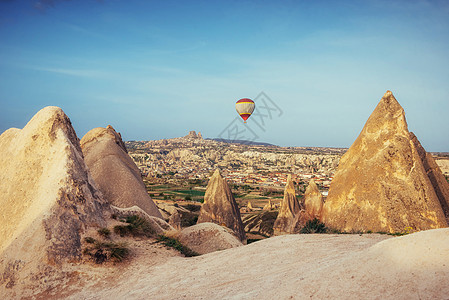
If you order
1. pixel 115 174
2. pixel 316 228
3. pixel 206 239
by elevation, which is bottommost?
pixel 206 239

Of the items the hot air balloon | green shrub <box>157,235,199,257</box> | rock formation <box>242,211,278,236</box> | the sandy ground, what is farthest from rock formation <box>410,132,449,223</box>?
the hot air balloon

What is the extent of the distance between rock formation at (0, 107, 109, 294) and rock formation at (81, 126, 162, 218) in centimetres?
354

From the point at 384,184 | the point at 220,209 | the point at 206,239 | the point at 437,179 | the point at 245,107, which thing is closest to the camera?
the point at 384,184

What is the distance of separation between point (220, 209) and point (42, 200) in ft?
45.1

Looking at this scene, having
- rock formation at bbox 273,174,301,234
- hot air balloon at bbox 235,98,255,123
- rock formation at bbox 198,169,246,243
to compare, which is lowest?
rock formation at bbox 273,174,301,234

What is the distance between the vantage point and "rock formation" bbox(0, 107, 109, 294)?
691 cm

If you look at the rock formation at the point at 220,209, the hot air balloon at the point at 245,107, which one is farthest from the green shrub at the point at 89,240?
the hot air balloon at the point at 245,107

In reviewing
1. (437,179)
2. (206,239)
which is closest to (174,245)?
(206,239)

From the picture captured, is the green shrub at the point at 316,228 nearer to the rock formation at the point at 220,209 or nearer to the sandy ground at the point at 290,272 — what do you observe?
the sandy ground at the point at 290,272

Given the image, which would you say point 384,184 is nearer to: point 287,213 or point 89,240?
point 89,240

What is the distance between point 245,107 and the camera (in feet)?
122

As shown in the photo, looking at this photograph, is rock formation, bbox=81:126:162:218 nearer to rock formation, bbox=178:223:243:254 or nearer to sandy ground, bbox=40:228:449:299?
rock formation, bbox=178:223:243:254

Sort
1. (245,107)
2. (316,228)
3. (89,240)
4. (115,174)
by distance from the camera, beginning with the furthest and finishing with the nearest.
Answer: (245,107) < (115,174) < (316,228) < (89,240)

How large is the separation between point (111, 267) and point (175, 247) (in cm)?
211
